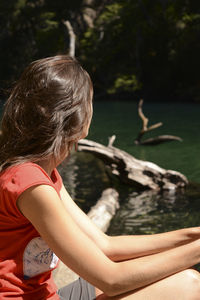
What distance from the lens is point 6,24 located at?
37.1m

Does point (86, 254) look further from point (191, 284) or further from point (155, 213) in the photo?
point (155, 213)

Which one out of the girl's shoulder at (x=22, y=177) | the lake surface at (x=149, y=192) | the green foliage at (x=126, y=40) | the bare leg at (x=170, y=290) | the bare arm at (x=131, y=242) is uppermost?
the girl's shoulder at (x=22, y=177)

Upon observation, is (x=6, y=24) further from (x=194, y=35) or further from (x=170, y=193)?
(x=170, y=193)

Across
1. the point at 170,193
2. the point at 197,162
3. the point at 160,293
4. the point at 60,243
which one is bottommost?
the point at 197,162

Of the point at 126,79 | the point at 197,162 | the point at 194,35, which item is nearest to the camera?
the point at 197,162

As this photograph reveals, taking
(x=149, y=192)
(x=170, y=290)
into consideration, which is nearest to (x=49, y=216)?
(x=170, y=290)

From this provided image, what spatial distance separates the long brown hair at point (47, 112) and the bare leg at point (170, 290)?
Answer: 57cm

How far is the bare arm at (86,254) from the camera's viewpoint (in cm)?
136

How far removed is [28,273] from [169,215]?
4230mm

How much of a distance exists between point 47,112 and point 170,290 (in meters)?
0.76

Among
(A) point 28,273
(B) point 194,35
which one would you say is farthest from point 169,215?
(B) point 194,35

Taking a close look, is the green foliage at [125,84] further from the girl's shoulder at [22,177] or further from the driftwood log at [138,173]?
the girl's shoulder at [22,177]

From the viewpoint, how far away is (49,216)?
138cm

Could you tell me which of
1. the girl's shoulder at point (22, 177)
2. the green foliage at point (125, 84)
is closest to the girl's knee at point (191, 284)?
the girl's shoulder at point (22, 177)
